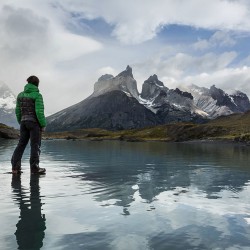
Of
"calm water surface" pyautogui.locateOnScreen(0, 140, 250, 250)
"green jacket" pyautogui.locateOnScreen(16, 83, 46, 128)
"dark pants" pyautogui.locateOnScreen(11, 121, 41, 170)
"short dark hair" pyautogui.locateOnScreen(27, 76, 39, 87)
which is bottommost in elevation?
"calm water surface" pyautogui.locateOnScreen(0, 140, 250, 250)

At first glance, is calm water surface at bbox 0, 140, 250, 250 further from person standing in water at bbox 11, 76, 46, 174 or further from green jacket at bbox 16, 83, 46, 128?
green jacket at bbox 16, 83, 46, 128

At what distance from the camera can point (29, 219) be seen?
10562 millimetres

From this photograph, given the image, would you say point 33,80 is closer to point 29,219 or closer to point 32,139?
point 32,139

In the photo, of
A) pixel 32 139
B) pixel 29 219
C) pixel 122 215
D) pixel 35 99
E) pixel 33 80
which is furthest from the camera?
pixel 33 80

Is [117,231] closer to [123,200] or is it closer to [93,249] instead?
[93,249]

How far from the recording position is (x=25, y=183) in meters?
17.4

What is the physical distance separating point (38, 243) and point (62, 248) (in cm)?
66

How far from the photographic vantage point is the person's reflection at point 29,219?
27.8 ft

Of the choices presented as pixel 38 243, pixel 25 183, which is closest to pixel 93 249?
pixel 38 243

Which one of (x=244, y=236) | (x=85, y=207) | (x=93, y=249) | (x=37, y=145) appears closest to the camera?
(x=93, y=249)

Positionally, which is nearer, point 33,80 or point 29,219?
point 29,219

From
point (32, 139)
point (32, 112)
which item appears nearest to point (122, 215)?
point (32, 139)

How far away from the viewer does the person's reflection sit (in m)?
8.47

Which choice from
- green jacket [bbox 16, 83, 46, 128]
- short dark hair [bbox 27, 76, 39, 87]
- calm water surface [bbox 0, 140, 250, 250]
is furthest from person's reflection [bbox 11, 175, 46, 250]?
short dark hair [bbox 27, 76, 39, 87]
